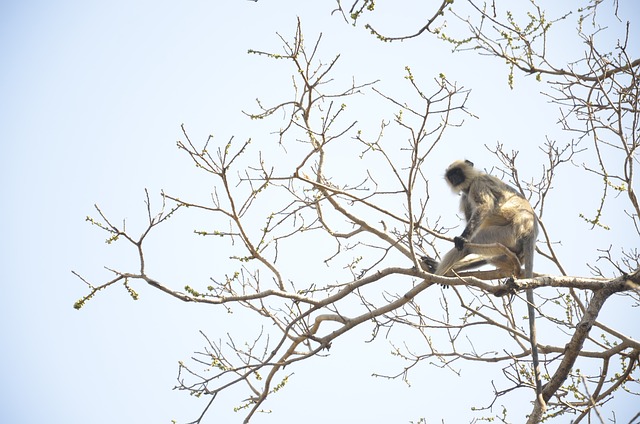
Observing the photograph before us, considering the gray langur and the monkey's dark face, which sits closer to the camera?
the gray langur

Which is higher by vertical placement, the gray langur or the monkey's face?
the monkey's face

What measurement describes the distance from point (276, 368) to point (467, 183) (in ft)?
14.5

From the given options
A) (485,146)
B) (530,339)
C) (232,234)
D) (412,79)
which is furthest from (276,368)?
(485,146)

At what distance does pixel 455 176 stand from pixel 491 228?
1.58 meters

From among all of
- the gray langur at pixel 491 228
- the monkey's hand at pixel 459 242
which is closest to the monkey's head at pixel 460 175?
the gray langur at pixel 491 228

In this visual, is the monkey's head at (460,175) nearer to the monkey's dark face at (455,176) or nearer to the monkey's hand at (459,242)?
the monkey's dark face at (455,176)

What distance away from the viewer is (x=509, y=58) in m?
5.99

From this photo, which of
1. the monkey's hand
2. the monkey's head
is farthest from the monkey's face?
the monkey's hand

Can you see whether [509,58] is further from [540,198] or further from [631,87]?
[540,198]

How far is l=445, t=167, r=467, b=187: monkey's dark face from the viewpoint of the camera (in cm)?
885

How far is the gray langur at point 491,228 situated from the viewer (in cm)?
682

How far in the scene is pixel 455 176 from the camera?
8.93 meters

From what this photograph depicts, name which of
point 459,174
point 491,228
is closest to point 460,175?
point 459,174

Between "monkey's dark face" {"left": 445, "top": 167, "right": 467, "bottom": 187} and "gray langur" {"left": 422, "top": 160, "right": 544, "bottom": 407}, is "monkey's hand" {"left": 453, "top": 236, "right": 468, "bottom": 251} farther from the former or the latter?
"monkey's dark face" {"left": 445, "top": 167, "right": 467, "bottom": 187}
